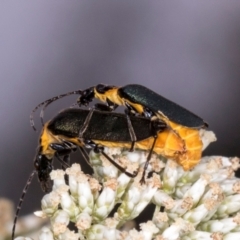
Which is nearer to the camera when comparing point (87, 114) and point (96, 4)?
point (87, 114)

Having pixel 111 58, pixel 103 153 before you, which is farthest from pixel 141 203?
pixel 111 58

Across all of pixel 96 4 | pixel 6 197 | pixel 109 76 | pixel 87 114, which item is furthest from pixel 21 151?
pixel 87 114

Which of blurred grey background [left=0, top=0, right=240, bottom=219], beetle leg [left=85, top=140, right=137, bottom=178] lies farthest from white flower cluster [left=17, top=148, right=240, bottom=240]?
blurred grey background [left=0, top=0, right=240, bottom=219]

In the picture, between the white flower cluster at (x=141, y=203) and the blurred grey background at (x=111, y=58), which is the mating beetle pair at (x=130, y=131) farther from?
the blurred grey background at (x=111, y=58)

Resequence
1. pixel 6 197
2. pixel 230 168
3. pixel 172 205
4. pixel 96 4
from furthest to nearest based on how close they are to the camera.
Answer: pixel 96 4 < pixel 6 197 < pixel 230 168 < pixel 172 205

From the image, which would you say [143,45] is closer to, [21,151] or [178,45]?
[178,45]

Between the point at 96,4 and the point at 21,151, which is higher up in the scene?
the point at 96,4

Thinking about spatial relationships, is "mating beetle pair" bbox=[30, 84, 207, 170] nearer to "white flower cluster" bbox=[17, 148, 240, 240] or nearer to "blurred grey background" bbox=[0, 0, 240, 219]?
"white flower cluster" bbox=[17, 148, 240, 240]

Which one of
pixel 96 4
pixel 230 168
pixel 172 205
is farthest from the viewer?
pixel 96 4
